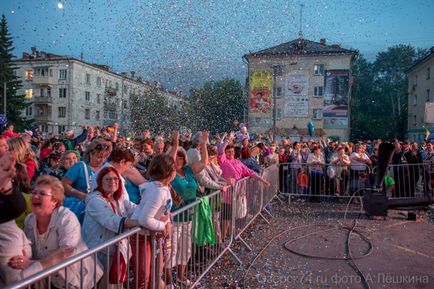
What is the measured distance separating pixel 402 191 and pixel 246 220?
6.07m

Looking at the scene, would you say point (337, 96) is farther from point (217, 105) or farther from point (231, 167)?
point (231, 167)

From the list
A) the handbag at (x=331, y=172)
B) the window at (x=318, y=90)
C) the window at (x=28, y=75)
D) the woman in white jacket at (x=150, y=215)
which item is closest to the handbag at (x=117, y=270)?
the woman in white jacket at (x=150, y=215)

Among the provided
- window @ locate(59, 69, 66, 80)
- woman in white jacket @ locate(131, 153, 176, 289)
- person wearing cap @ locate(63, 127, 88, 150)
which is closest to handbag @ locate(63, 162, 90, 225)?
woman in white jacket @ locate(131, 153, 176, 289)

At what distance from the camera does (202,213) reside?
486 cm

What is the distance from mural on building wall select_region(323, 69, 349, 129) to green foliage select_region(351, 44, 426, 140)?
1927cm

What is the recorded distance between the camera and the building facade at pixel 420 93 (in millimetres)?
42338

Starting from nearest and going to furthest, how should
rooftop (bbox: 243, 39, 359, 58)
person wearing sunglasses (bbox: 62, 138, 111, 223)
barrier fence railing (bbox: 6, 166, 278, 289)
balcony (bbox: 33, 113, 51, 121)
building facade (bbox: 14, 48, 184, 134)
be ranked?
1. barrier fence railing (bbox: 6, 166, 278, 289)
2. person wearing sunglasses (bbox: 62, 138, 111, 223)
3. rooftop (bbox: 243, 39, 359, 58)
4. building facade (bbox: 14, 48, 184, 134)
5. balcony (bbox: 33, 113, 51, 121)

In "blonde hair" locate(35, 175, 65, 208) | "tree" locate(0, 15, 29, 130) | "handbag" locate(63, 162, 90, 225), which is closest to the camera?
"blonde hair" locate(35, 175, 65, 208)

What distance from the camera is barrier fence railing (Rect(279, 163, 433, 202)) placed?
10914mm

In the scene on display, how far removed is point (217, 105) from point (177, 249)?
49.6 m

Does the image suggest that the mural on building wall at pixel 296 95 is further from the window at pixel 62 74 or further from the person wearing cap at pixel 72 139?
the person wearing cap at pixel 72 139

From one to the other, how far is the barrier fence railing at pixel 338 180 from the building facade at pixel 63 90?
49513 mm

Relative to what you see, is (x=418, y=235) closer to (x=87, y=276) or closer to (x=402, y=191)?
(x=402, y=191)

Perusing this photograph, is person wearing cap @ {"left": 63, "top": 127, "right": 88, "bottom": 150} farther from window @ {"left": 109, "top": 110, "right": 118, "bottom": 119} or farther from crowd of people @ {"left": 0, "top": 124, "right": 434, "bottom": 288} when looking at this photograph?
window @ {"left": 109, "top": 110, "right": 118, "bottom": 119}
